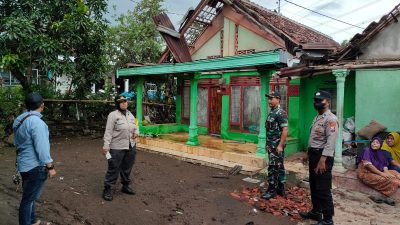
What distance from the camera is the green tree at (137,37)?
1695cm

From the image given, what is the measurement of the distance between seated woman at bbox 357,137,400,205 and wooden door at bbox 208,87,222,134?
6.26 meters

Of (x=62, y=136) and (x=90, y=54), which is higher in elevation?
(x=90, y=54)

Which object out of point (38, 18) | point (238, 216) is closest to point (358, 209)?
point (238, 216)

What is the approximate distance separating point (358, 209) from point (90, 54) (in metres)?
10.2

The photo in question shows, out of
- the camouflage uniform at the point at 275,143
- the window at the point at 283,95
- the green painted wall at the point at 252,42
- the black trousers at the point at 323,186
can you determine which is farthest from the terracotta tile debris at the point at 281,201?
the green painted wall at the point at 252,42

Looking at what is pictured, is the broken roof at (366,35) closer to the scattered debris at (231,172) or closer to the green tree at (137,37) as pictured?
the scattered debris at (231,172)

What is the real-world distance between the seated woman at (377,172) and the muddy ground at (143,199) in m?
2.44

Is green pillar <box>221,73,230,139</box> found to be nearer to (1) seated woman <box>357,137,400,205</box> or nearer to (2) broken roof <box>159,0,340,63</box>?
(2) broken roof <box>159,0,340,63</box>

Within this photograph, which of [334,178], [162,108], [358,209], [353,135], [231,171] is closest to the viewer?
[358,209]

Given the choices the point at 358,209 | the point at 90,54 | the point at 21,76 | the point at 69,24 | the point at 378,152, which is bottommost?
the point at 358,209

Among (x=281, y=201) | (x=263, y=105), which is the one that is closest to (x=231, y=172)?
(x=263, y=105)

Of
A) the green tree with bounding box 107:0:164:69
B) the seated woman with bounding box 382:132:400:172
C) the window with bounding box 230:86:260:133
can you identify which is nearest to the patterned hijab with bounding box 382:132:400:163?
the seated woman with bounding box 382:132:400:172

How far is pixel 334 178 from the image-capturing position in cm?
707

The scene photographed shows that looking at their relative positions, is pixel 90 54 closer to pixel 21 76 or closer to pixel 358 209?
pixel 21 76
